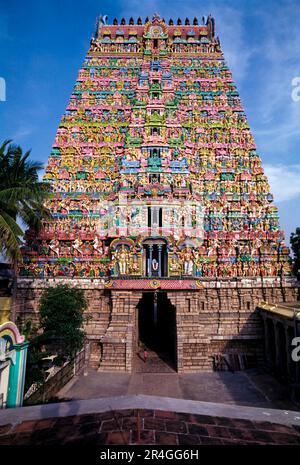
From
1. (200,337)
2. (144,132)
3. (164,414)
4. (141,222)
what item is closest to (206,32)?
(144,132)

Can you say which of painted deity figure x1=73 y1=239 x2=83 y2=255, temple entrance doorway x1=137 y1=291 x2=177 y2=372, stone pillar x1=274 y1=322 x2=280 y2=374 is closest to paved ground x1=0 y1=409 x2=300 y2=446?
stone pillar x1=274 y1=322 x2=280 y2=374

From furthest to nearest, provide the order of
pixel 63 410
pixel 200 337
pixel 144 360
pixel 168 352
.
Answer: pixel 168 352 < pixel 144 360 < pixel 200 337 < pixel 63 410

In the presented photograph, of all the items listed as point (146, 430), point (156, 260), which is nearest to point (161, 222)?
point (156, 260)

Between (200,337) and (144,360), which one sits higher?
(200,337)

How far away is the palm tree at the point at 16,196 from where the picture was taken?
50.7ft

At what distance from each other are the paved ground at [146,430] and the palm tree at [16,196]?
12.5m

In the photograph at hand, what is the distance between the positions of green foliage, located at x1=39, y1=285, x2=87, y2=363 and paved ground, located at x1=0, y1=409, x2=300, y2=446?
1259 centimetres

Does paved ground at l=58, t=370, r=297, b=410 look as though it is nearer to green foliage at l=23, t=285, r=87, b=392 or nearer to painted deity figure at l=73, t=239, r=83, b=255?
green foliage at l=23, t=285, r=87, b=392

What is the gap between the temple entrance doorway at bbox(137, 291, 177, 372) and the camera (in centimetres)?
2038

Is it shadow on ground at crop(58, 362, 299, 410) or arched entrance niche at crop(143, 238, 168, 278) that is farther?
arched entrance niche at crop(143, 238, 168, 278)

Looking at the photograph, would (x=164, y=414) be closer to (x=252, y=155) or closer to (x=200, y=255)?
(x=200, y=255)

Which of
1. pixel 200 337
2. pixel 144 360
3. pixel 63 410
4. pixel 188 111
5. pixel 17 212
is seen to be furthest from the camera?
pixel 188 111
